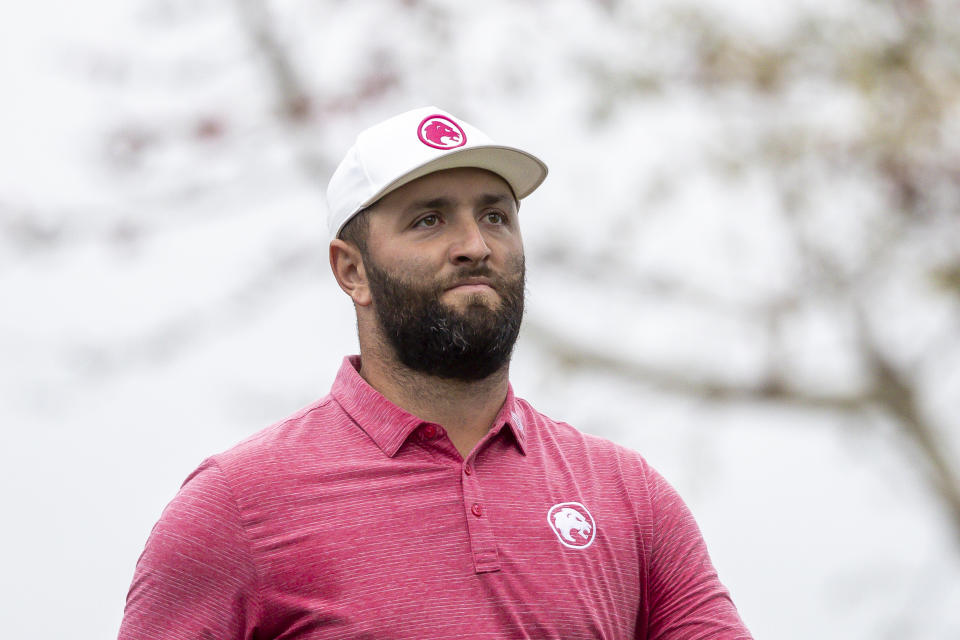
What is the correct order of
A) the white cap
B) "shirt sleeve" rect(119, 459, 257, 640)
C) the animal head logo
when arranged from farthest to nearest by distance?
1. the white cap
2. the animal head logo
3. "shirt sleeve" rect(119, 459, 257, 640)

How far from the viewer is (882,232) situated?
4145 mm

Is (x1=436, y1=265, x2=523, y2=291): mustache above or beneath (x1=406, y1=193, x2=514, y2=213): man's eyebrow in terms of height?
beneath

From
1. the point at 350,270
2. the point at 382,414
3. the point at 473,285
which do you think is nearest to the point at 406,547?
the point at 382,414

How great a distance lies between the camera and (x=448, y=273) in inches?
67.3

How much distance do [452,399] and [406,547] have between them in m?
0.27

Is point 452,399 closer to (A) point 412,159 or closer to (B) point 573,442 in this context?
(B) point 573,442

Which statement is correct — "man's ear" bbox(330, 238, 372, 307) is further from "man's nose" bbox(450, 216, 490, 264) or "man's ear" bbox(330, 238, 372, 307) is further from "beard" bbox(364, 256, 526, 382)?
"man's nose" bbox(450, 216, 490, 264)

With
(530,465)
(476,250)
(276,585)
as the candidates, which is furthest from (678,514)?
(276,585)

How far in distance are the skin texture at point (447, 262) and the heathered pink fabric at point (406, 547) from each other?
40 mm

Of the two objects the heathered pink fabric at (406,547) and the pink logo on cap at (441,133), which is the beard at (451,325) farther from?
the pink logo on cap at (441,133)

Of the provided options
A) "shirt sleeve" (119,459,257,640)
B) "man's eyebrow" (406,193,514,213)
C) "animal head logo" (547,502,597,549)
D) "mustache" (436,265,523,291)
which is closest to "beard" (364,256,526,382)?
"mustache" (436,265,523,291)

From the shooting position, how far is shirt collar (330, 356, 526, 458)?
1.69 m

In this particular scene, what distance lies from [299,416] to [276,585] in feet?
1.03

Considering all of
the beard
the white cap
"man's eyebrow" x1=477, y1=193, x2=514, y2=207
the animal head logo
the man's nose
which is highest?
the white cap
